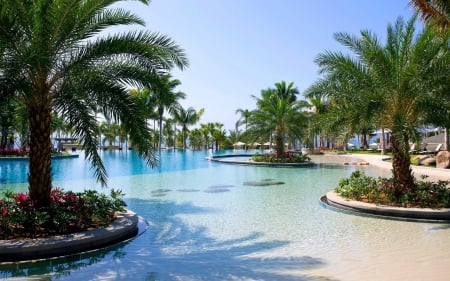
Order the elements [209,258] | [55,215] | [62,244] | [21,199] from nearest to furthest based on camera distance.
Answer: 1. [209,258]
2. [62,244]
3. [55,215]
4. [21,199]

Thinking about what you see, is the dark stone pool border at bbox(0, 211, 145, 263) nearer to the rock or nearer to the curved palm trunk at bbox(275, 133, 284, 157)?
the rock

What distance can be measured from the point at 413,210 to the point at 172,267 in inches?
260

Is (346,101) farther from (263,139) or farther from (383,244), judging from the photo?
(263,139)

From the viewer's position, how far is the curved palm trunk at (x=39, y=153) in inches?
324

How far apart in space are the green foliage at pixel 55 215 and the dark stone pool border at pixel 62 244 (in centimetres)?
38

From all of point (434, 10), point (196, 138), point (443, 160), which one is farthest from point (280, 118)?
point (196, 138)

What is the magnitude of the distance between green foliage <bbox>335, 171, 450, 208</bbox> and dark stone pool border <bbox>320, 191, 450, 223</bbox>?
0.54 m

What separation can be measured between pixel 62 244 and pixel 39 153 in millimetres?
2230

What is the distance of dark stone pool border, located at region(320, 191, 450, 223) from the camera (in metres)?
9.69

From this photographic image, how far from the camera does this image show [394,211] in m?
10.1

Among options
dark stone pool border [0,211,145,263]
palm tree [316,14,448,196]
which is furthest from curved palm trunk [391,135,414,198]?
dark stone pool border [0,211,145,263]

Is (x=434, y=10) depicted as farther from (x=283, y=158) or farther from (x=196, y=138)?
(x=196, y=138)

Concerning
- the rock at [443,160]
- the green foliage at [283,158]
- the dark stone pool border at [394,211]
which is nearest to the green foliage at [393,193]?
the dark stone pool border at [394,211]

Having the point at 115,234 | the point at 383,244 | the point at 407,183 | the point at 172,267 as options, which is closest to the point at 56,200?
the point at 115,234
